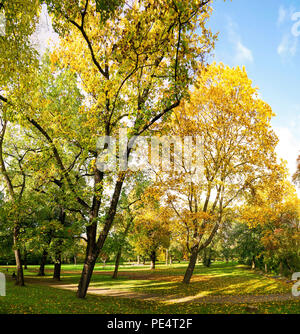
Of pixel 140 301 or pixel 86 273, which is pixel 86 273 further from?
pixel 140 301

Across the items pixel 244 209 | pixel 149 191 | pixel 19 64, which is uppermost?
pixel 19 64

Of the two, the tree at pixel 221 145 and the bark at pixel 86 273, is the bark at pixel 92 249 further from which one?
the tree at pixel 221 145

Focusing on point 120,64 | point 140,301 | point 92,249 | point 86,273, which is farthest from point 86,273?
point 120,64

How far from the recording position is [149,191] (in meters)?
15.7

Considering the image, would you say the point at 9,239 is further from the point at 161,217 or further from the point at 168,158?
the point at 168,158

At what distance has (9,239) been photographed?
69.3 ft

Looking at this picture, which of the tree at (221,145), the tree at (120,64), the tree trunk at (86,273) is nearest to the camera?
the tree at (120,64)

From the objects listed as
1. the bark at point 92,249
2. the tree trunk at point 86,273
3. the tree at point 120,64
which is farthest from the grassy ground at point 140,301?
the tree at point 120,64

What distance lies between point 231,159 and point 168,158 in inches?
186

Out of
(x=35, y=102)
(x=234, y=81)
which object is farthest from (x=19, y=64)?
(x=234, y=81)

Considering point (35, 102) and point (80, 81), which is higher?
point (80, 81)
